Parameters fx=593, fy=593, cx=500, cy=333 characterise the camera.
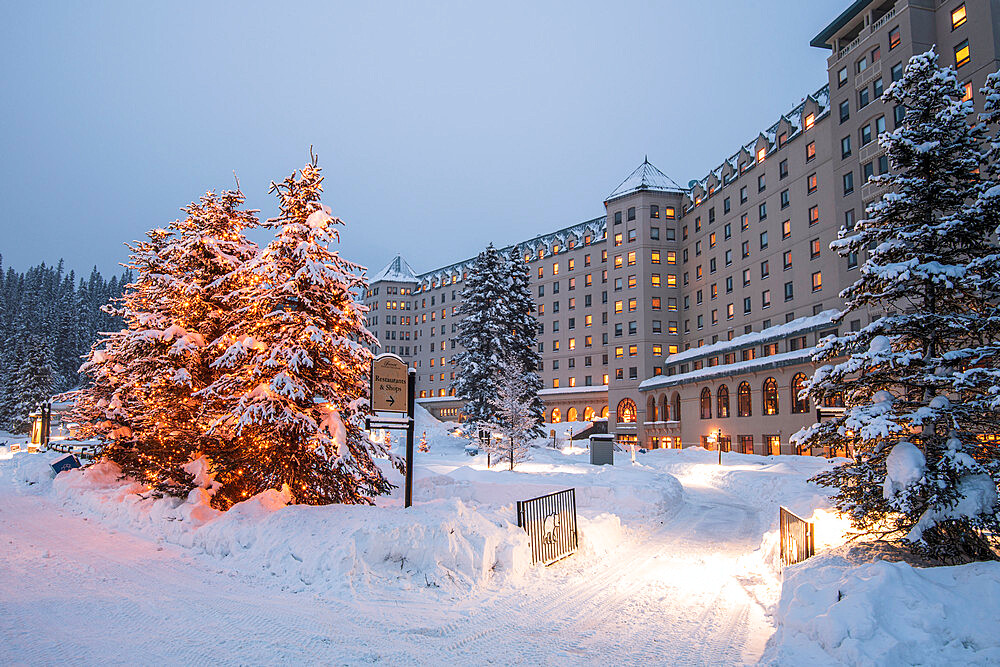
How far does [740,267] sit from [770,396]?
15341 millimetres

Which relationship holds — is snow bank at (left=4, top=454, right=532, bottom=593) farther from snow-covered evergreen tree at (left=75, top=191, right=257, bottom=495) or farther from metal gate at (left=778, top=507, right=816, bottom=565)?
metal gate at (left=778, top=507, right=816, bottom=565)

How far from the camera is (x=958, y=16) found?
3581 centimetres

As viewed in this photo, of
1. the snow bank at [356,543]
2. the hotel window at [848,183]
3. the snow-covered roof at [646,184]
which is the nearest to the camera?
the snow bank at [356,543]

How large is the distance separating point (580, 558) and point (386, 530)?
4.42 metres

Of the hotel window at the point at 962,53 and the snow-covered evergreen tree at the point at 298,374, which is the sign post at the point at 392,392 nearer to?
the snow-covered evergreen tree at the point at 298,374

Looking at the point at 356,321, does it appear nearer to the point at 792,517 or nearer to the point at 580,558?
the point at 580,558

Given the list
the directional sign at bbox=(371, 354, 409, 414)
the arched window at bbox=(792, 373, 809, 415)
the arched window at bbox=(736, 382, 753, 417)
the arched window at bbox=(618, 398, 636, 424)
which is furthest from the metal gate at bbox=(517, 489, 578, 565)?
the arched window at bbox=(618, 398, 636, 424)

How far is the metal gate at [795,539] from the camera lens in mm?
10492

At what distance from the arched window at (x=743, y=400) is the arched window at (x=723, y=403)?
1622mm

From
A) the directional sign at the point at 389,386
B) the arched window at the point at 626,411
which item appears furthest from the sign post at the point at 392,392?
the arched window at the point at 626,411

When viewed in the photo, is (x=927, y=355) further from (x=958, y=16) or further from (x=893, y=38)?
(x=893, y=38)

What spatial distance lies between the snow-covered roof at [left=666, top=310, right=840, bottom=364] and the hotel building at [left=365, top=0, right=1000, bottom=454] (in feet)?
0.62

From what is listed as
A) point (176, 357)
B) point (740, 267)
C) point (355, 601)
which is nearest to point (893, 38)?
point (740, 267)

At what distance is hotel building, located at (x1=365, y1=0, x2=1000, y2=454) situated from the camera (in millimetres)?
40469
